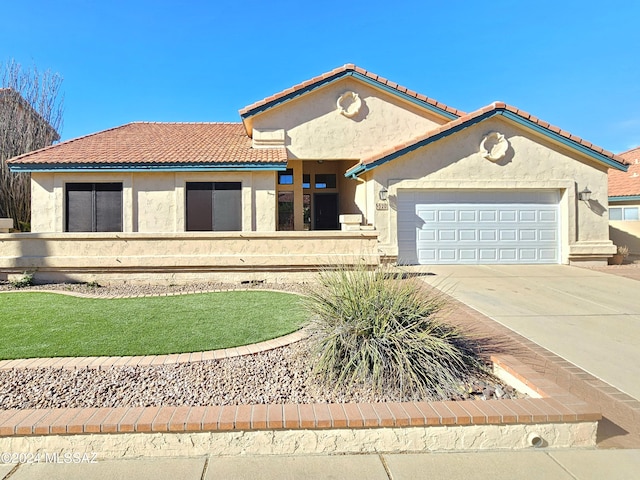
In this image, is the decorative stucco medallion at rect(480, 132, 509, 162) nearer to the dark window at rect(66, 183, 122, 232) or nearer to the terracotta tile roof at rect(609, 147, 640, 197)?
the terracotta tile roof at rect(609, 147, 640, 197)

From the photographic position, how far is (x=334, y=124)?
16.1 m

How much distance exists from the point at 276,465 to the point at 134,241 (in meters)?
9.53

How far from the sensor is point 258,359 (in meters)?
5.13

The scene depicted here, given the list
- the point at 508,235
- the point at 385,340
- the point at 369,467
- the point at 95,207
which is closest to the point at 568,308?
the point at 385,340

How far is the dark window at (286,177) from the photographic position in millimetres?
18266

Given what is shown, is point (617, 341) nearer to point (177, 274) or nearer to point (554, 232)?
point (554, 232)

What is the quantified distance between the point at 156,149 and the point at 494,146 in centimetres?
1316

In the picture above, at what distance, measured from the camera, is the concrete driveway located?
5.29 meters

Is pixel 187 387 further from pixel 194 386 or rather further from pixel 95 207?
pixel 95 207

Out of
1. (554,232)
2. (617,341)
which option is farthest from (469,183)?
(617,341)

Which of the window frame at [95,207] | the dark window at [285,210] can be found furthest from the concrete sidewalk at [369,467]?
the dark window at [285,210]

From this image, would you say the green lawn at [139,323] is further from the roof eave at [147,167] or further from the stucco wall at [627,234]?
the stucco wall at [627,234]

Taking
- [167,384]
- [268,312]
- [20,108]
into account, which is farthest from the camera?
[20,108]

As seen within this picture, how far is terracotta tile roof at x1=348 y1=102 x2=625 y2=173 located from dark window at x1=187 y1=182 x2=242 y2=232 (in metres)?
4.87
